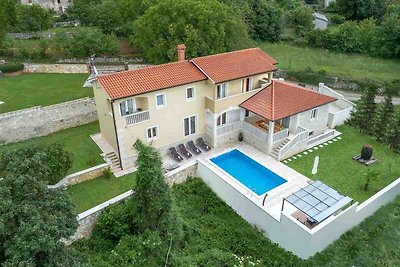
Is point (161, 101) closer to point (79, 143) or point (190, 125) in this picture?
point (190, 125)

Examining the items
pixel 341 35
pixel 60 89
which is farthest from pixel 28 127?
pixel 341 35

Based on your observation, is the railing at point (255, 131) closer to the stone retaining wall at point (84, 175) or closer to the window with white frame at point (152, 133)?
the window with white frame at point (152, 133)

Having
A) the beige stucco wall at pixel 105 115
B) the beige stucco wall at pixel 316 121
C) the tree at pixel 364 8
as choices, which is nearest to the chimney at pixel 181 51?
the beige stucco wall at pixel 105 115

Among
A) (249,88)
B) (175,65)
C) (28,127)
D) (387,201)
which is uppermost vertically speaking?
(175,65)

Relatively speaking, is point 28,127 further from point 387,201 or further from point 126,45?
point 387,201

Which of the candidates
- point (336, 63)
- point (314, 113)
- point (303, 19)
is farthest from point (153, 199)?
point (303, 19)

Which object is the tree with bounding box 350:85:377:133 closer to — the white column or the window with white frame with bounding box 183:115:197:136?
the white column

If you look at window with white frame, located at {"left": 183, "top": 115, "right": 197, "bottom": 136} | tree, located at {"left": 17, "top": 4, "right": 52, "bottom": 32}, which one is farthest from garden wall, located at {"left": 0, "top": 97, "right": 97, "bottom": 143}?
tree, located at {"left": 17, "top": 4, "right": 52, "bottom": 32}
